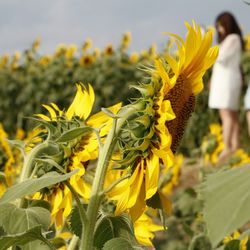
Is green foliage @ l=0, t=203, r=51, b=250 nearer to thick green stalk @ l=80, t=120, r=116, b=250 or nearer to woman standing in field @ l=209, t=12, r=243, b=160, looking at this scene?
thick green stalk @ l=80, t=120, r=116, b=250

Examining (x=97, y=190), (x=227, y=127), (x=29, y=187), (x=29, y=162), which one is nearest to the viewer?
(x=29, y=187)

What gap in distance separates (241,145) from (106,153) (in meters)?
7.61

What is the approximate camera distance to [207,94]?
9352mm

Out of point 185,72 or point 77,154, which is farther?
point 77,154

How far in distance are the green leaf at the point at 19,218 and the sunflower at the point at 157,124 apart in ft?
0.29

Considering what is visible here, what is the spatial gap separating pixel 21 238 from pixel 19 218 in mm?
104

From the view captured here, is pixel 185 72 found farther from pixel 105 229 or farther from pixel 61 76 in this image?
pixel 61 76

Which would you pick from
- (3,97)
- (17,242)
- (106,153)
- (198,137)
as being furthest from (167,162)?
(3,97)

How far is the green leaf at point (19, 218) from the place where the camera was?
0.88 m


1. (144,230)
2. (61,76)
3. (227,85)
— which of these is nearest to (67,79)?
(61,76)

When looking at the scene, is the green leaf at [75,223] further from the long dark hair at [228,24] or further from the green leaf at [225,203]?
the long dark hair at [228,24]

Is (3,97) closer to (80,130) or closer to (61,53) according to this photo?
(61,53)

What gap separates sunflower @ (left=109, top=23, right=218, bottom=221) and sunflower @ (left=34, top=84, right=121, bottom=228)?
3.9 inches

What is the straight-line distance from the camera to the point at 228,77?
26.3 ft
